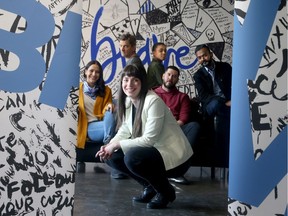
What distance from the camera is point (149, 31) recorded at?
5.28 m

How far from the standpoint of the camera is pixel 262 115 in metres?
1.86

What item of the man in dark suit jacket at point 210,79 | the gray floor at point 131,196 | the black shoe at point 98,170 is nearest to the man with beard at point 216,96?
the man in dark suit jacket at point 210,79

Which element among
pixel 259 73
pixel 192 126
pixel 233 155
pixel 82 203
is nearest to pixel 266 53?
pixel 259 73

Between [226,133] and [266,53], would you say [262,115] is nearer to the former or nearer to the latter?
[266,53]

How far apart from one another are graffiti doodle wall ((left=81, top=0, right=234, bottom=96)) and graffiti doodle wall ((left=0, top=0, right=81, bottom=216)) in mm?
3524

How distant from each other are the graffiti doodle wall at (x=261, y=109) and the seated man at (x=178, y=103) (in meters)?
1.86

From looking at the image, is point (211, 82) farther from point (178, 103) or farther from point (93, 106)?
point (93, 106)

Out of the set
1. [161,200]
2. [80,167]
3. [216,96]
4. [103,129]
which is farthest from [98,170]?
[161,200]

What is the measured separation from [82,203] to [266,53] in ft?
5.33

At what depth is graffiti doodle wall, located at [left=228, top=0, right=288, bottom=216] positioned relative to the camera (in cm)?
183

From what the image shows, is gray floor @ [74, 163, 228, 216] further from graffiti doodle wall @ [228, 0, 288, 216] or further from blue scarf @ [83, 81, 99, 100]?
graffiti doodle wall @ [228, 0, 288, 216]

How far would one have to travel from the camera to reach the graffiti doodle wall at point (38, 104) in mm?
1709

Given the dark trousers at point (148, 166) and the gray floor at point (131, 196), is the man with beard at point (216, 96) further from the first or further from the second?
the dark trousers at point (148, 166)

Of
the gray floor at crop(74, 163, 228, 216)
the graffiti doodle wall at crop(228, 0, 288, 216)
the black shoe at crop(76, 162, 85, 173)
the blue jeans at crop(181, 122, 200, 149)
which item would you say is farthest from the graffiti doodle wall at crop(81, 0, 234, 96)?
the graffiti doodle wall at crop(228, 0, 288, 216)
